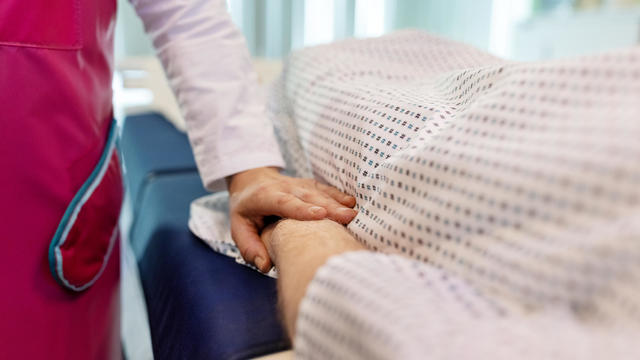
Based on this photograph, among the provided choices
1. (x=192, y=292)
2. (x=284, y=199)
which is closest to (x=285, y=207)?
(x=284, y=199)

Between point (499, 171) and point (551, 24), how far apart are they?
2.93 m

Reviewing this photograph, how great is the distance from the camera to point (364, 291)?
30 cm

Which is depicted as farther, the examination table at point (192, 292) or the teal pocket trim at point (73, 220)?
the teal pocket trim at point (73, 220)

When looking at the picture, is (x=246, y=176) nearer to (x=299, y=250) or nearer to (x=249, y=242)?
(x=249, y=242)

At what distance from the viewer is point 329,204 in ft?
1.60

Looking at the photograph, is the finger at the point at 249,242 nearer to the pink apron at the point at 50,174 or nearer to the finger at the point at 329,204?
the finger at the point at 329,204

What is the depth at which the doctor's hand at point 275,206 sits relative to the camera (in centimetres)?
48

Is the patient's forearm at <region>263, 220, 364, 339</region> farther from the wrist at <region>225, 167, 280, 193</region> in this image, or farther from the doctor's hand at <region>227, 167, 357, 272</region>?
the wrist at <region>225, 167, 280, 193</region>

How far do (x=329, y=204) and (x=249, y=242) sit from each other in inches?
3.9

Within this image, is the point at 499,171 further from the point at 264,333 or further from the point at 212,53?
the point at 212,53

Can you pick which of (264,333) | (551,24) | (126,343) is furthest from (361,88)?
(551,24)

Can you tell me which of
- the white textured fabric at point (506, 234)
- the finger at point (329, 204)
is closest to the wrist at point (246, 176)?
the finger at point (329, 204)

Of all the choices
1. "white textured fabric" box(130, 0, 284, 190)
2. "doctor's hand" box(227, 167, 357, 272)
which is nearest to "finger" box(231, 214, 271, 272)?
"doctor's hand" box(227, 167, 357, 272)

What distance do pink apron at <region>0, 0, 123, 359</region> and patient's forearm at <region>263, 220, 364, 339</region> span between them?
25 cm
